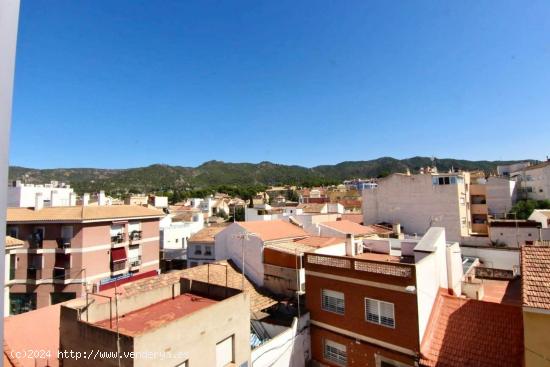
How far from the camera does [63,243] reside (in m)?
27.8

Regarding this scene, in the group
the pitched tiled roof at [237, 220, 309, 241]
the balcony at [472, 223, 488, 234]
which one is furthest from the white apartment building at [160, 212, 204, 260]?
the balcony at [472, 223, 488, 234]

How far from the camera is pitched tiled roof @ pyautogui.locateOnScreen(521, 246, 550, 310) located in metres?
9.16

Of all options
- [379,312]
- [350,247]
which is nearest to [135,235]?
[350,247]

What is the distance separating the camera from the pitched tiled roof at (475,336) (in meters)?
11.9

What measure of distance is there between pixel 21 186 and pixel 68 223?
50.2 ft

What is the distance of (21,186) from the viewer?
37406mm

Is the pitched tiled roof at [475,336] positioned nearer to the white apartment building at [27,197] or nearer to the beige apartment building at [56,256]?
the beige apartment building at [56,256]

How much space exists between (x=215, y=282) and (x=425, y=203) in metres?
26.6

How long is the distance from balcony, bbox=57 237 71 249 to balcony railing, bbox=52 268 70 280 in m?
1.91

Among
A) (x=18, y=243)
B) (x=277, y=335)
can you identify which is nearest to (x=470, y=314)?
(x=277, y=335)

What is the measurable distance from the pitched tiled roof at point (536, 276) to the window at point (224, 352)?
9082 mm

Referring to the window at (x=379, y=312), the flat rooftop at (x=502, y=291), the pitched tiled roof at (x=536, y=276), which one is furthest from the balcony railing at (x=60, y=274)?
the pitched tiled roof at (x=536, y=276)

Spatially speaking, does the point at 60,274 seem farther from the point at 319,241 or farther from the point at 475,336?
the point at 475,336

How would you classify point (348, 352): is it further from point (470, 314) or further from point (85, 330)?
point (85, 330)
